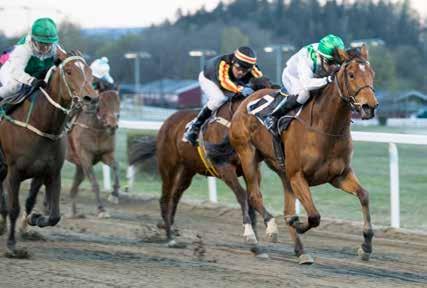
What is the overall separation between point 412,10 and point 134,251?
63959 mm

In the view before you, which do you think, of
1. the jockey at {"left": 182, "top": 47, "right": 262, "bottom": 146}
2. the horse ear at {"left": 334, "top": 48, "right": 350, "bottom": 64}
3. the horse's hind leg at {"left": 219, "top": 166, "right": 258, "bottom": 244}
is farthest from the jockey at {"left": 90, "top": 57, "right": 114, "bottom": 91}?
the horse ear at {"left": 334, "top": 48, "right": 350, "bottom": 64}

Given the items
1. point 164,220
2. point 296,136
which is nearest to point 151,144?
point 164,220

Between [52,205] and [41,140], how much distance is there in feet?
1.97

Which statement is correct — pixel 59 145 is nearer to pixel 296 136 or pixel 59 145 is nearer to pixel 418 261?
pixel 296 136

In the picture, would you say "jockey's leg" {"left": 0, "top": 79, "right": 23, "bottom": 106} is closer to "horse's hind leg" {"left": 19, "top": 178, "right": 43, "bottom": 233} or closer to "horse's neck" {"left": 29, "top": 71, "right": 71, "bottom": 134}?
"horse's neck" {"left": 29, "top": 71, "right": 71, "bottom": 134}

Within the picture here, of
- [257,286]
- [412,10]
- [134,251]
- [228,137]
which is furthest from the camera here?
[412,10]

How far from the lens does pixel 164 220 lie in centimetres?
1009

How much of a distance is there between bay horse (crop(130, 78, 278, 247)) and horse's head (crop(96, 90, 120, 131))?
2615mm

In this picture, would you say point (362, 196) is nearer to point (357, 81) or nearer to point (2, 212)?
point (357, 81)

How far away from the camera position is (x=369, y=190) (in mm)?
13297

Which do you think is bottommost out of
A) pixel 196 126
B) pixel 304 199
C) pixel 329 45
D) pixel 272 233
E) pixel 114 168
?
pixel 114 168

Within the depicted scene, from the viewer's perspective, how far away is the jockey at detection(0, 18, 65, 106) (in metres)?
8.44

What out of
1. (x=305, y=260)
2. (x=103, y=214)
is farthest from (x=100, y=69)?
(x=305, y=260)

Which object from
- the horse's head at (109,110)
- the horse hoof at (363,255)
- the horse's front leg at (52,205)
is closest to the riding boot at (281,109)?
the horse hoof at (363,255)
